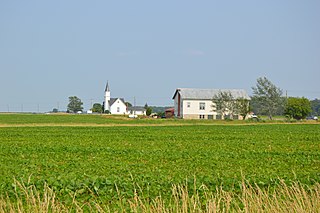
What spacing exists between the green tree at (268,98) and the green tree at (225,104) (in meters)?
5.42

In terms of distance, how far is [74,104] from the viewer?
6944 inches

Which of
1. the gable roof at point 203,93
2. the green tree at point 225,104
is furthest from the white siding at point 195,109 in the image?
the green tree at point 225,104

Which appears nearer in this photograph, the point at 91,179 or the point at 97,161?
the point at 91,179

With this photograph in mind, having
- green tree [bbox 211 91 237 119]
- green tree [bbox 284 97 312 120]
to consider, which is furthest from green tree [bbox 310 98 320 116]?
green tree [bbox 211 91 237 119]

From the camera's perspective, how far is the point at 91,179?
1136 cm

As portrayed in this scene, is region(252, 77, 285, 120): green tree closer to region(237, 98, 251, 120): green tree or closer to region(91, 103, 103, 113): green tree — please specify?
region(237, 98, 251, 120): green tree

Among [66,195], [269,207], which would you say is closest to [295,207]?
[269,207]

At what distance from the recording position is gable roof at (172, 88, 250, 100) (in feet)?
305

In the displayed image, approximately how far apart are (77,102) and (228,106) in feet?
335

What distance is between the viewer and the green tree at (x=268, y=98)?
86188 mm

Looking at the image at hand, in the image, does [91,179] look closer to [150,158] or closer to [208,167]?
[208,167]

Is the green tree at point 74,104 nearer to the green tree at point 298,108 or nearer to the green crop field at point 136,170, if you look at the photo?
the green tree at point 298,108

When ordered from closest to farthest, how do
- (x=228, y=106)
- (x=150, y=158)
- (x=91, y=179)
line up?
1. (x=91, y=179)
2. (x=150, y=158)
3. (x=228, y=106)

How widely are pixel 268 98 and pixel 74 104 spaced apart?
347 feet
